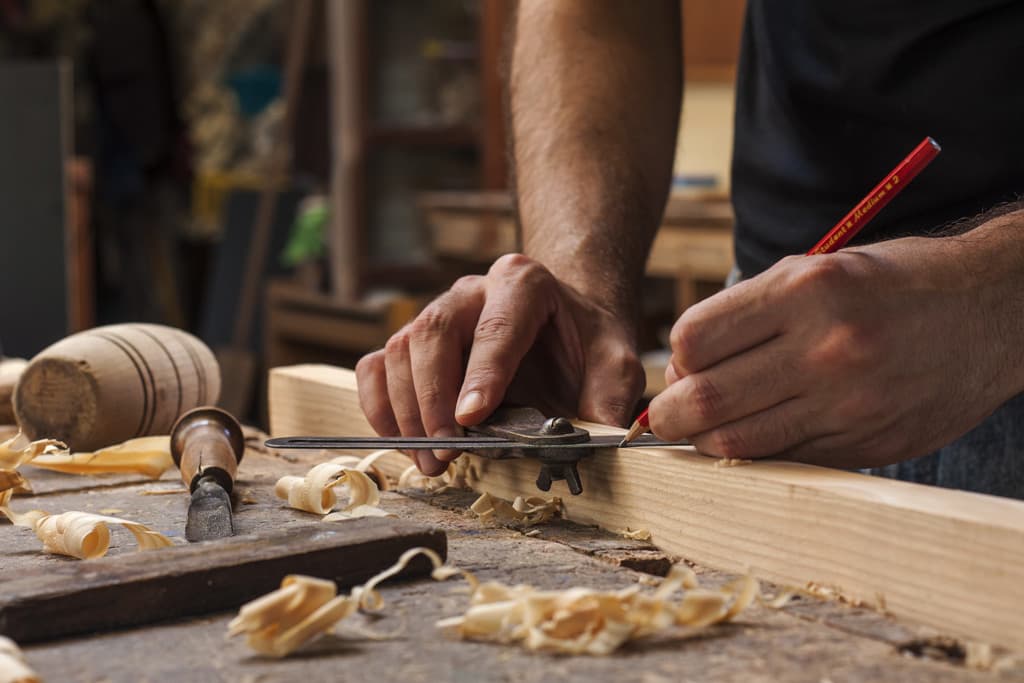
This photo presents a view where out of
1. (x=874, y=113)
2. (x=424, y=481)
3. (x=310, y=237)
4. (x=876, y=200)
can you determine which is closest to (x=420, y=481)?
(x=424, y=481)

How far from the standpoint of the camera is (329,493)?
1231mm

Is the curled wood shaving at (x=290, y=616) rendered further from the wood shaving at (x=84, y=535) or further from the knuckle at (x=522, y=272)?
the knuckle at (x=522, y=272)

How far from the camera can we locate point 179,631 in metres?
0.87

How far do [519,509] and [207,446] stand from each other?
381mm

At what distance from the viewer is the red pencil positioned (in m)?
1.12

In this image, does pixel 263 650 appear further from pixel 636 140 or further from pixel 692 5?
pixel 692 5

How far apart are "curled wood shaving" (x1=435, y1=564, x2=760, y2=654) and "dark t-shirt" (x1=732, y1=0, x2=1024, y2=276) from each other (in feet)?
2.90

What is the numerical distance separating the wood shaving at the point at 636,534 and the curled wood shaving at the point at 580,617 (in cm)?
25

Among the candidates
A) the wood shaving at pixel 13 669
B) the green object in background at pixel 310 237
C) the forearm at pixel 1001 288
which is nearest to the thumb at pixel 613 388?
the forearm at pixel 1001 288

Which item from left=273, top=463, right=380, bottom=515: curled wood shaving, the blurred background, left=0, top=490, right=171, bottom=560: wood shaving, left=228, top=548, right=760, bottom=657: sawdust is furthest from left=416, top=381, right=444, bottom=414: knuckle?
the blurred background

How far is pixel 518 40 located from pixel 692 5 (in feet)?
9.78

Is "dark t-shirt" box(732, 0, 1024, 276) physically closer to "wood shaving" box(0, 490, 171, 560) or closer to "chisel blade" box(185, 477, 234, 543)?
"chisel blade" box(185, 477, 234, 543)

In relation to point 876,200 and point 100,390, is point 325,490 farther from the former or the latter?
point 876,200

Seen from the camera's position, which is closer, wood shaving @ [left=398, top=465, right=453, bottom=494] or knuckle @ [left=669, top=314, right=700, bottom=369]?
knuckle @ [left=669, top=314, right=700, bottom=369]
